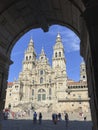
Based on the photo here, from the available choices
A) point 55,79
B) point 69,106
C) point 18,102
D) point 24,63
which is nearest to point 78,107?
point 69,106

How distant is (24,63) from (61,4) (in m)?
64.4

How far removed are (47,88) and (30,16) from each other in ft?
177

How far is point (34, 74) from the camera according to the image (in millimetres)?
65125

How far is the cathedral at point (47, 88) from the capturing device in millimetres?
50406

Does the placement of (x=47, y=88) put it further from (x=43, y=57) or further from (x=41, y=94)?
(x=43, y=57)

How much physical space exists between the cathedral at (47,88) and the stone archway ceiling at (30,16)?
43.0 metres

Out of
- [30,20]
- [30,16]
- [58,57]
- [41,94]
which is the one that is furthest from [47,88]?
[30,16]

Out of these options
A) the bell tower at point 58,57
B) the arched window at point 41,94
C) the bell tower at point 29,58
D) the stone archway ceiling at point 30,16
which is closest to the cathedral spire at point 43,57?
the bell tower at point 29,58

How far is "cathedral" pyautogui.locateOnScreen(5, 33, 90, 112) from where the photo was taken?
5041 centimetres

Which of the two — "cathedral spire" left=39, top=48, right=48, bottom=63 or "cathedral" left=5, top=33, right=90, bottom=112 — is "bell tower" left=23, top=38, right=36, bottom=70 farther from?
"cathedral spire" left=39, top=48, right=48, bottom=63

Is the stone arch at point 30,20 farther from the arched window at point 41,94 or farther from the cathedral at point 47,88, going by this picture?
the arched window at point 41,94

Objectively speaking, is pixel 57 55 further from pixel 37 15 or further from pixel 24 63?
pixel 37 15

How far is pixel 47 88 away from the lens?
60000 mm

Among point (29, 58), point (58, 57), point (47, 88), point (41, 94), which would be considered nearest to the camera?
point (41, 94)
